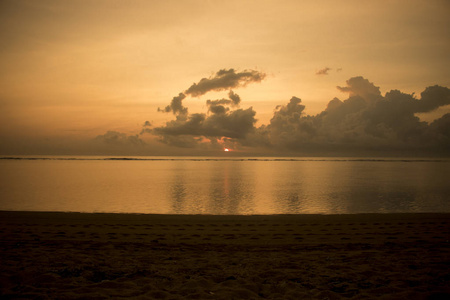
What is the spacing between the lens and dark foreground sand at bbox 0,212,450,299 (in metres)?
7.20

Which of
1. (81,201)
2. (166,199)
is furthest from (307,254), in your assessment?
(81,201)

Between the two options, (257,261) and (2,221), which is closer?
(257,261)

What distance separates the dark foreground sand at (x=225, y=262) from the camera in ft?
23.6

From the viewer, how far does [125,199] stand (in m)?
37.0

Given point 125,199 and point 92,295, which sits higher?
point 92,295

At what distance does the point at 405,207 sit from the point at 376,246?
23.6 m

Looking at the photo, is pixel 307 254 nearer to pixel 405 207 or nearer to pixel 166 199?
pixel 405 207

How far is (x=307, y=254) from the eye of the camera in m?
10.8

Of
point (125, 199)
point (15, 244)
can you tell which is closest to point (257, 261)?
point (15, 244)

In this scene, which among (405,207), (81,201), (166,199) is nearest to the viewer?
(405,207)

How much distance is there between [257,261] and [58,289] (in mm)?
5730

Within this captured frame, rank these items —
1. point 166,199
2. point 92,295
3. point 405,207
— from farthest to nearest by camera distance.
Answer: point 166,199
point 405,207
point 92,295

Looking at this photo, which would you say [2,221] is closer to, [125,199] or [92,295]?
[92,295]

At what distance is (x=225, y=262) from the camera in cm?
982
